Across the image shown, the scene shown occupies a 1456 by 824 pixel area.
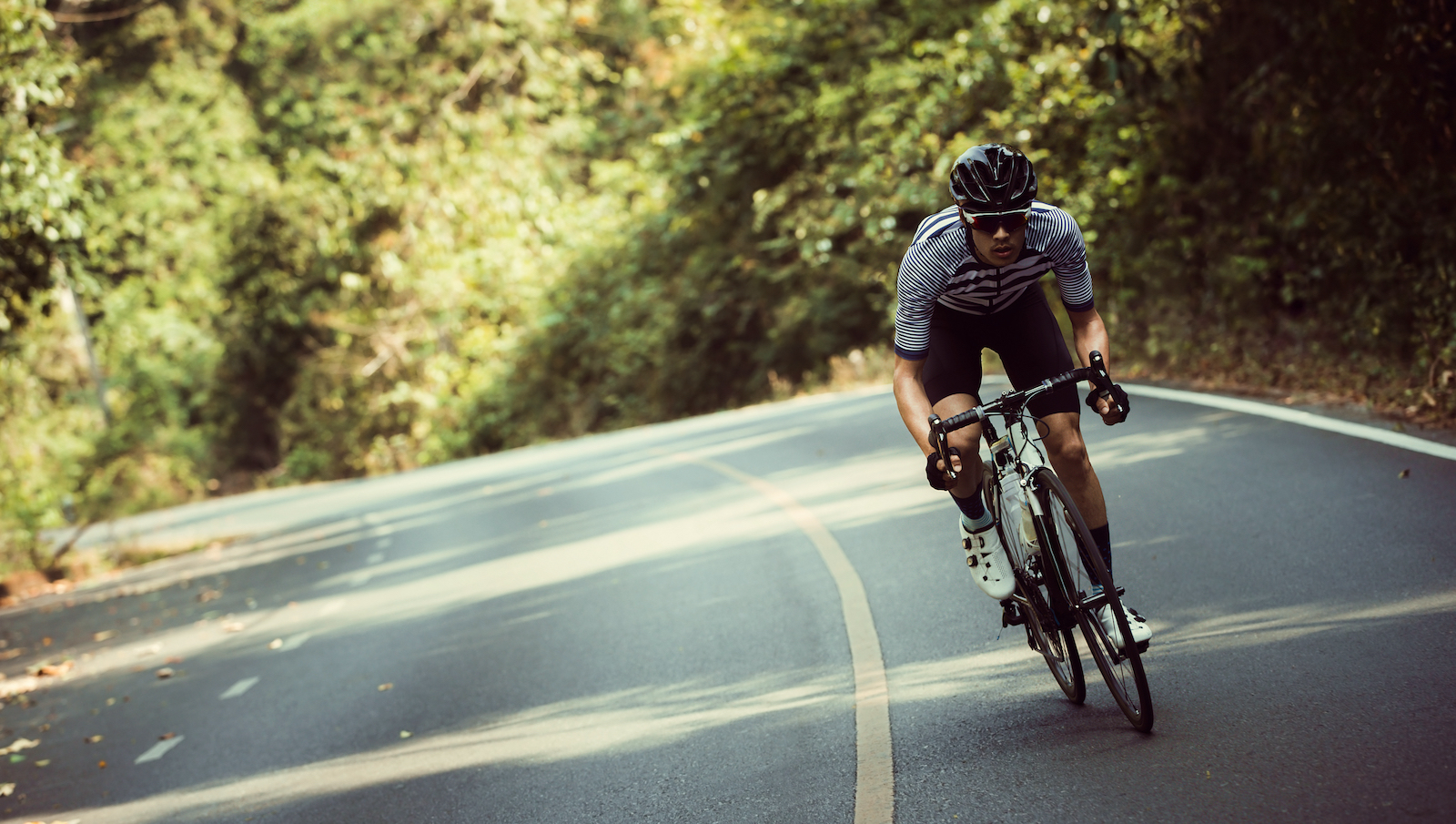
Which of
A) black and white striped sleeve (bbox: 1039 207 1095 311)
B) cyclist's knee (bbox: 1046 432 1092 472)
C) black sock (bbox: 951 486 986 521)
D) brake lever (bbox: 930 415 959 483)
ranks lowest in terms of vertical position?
black sock (bbox: 951 486 986 521)

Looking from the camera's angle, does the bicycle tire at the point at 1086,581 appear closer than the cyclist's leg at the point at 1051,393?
Yes

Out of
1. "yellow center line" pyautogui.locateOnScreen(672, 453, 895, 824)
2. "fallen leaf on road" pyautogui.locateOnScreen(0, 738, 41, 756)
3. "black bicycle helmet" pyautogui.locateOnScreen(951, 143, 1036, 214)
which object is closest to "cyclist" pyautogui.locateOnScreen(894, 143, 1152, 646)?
"black bicycle helmet" pyautogui.locateOnScreen(951, 143, 1036, 214)

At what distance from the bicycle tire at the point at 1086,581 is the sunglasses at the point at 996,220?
0.90m

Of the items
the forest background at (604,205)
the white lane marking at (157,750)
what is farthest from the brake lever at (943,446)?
the forest background at (604,205)

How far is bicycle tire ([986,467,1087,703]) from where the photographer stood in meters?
4.67

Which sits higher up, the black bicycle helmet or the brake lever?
the black bicycle helmet

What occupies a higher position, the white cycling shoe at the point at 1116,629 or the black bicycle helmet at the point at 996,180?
the black bicycle helmet at the point at 996,180

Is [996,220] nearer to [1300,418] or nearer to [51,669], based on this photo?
[1300,418]

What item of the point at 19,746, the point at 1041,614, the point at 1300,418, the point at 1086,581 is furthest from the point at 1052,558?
the point at 19,746

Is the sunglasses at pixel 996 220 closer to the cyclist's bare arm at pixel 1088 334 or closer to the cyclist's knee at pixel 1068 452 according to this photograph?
the cyclist's bare arm at pixel 1088 334

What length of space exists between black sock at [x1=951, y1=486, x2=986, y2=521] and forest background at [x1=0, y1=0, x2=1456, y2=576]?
562 centimetres

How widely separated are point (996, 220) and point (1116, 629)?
1469 mm

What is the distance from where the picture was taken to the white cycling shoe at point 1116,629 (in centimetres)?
422

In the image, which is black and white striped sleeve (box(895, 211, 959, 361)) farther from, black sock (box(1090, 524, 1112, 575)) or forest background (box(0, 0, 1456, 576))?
forest background (box(0, 0, 1456, 576))
